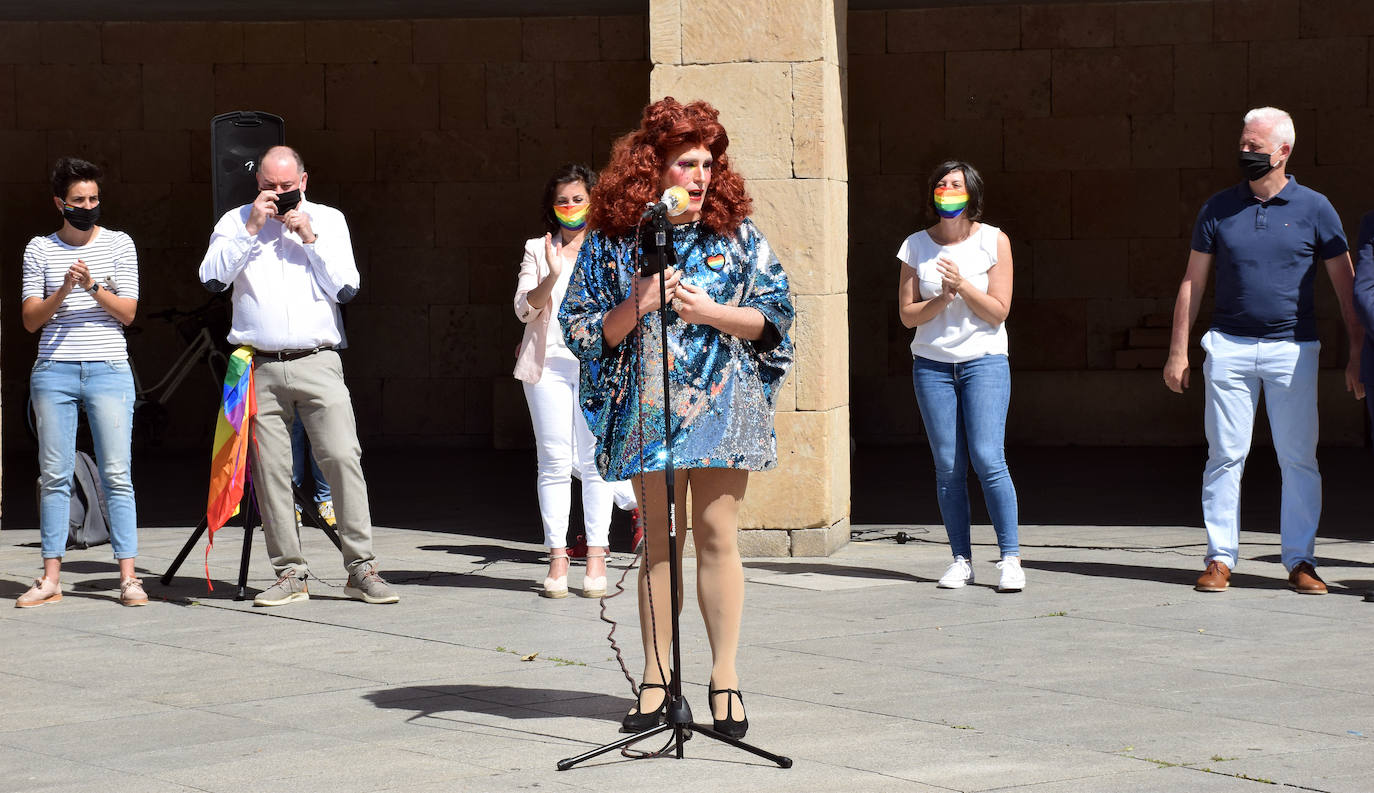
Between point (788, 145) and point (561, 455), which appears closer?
point (561, 455)

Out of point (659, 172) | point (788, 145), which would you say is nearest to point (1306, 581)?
point (788, 145)

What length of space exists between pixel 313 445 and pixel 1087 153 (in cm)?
928

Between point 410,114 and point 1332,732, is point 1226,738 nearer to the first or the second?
point 1332,732

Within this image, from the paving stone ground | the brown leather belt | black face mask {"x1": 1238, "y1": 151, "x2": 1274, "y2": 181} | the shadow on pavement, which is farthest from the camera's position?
the brown leather belt

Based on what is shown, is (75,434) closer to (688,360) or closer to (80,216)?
(80,216)

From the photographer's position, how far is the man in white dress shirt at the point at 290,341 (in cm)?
742

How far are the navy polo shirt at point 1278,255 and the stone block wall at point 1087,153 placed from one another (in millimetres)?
→ 7505

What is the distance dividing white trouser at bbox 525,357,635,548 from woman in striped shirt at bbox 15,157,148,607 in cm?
175

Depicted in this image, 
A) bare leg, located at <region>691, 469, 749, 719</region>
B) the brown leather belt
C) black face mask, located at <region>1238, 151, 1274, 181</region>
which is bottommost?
bare leg, located at <region>691, 469, 749, 719</region>

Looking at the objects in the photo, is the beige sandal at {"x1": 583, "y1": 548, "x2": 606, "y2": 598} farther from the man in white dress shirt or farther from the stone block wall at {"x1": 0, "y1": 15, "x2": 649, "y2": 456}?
the stone block wall at {"x1": 0, "y1": 15, "x2": 649, "y2": 456}

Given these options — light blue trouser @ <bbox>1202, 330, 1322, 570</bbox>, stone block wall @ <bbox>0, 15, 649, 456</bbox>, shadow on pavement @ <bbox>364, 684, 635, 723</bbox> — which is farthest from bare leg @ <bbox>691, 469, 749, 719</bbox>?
stone block wall @ <bbox>0, 15, 649, 456</bbox>

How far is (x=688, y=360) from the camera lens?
196 inches

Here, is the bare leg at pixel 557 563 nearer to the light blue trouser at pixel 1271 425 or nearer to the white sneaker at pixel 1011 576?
the white sneaker at pixel 1011 576

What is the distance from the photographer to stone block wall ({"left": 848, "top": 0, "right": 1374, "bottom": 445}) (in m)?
14.8
